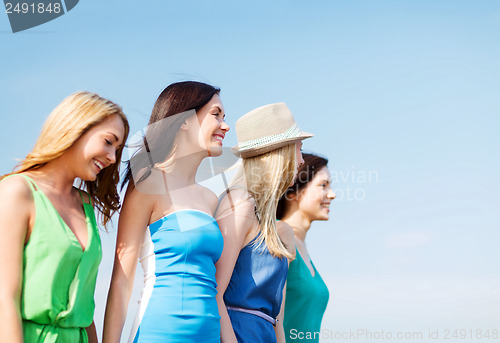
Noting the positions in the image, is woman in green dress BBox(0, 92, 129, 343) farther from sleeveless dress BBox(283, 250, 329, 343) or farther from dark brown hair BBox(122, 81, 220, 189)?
sleeveless dress BBox(283, 250, 329, 343)

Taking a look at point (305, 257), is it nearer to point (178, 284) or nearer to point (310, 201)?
point (310, 201)

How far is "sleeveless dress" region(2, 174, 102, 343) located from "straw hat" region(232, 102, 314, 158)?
1844 mm

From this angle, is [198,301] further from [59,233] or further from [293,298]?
[293,298]

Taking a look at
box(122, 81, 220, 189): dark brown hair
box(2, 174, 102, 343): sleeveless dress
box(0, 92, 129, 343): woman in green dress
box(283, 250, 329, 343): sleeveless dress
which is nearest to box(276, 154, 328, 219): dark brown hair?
box(283, 250, 329, 343): sleeveless dress

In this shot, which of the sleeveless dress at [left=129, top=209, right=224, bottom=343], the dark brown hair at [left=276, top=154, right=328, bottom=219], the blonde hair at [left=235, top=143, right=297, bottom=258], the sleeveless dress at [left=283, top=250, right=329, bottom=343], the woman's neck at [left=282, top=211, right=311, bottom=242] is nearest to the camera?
the sleeveless dress at [left=129, top=209, right=224, bottom=343]

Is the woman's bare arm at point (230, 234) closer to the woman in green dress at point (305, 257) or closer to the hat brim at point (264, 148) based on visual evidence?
the hat brim at point (264, 148)

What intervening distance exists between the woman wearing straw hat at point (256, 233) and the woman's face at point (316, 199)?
115 cm

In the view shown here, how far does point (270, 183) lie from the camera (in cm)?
470

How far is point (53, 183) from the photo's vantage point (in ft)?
11.2

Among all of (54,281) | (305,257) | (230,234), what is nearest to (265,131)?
(230,234)

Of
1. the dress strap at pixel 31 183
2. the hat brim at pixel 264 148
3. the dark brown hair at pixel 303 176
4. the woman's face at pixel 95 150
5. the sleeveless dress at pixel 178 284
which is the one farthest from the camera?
the dark brown hair at pixel 303 176

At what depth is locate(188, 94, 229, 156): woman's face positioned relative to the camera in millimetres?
4160

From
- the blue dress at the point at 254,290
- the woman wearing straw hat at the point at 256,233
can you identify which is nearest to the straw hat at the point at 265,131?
the woman wearing straw hat at the point at 256,233

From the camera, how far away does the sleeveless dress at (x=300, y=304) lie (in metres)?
5.55
